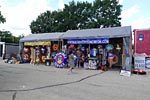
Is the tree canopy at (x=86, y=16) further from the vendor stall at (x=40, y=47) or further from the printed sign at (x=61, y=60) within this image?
the printed sign at (x=61, y=60)

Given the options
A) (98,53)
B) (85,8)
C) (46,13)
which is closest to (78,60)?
(98,53)

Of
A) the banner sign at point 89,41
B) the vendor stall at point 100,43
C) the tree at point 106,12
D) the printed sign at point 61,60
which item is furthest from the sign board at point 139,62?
the tree at point 106,12

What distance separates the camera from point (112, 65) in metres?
24.9

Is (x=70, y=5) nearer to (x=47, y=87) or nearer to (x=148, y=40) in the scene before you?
(x=148, y=40)

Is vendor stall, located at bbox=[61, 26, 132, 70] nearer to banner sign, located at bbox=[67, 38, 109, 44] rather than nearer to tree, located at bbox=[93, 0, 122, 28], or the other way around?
banner sign, located at bbox=[67, 38, 109, 44]

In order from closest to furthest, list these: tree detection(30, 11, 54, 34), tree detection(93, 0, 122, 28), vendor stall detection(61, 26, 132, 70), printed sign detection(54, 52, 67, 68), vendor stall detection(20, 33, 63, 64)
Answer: vendor stall detection(61, 26, 132, 70) → printed sign detection(54, 52, 67, 68) → vendor stall detection(20, 33, 63, 64) → tree detection(93, 0, 122, 28) → tree detection(30, 11, 54, 34)

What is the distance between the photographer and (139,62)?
2109 cm

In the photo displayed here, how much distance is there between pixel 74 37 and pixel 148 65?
7122 millimetres

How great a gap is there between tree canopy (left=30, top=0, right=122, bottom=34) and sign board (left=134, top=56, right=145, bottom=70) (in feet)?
114

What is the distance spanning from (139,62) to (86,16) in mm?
Answer: 38840

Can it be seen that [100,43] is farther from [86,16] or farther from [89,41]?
[86,16]

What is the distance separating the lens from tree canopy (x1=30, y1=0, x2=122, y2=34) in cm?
5706

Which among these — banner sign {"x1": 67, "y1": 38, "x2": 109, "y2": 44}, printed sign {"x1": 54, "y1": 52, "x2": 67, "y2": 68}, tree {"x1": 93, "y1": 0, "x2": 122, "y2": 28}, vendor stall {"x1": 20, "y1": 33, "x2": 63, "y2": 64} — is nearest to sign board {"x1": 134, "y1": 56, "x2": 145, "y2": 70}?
banner sign {"x1": 67, "y1": 38, "x2": 109, "y2": 44}

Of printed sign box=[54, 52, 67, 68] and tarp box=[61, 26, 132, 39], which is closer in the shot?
tarp box=[61, 26, 132, 39]
